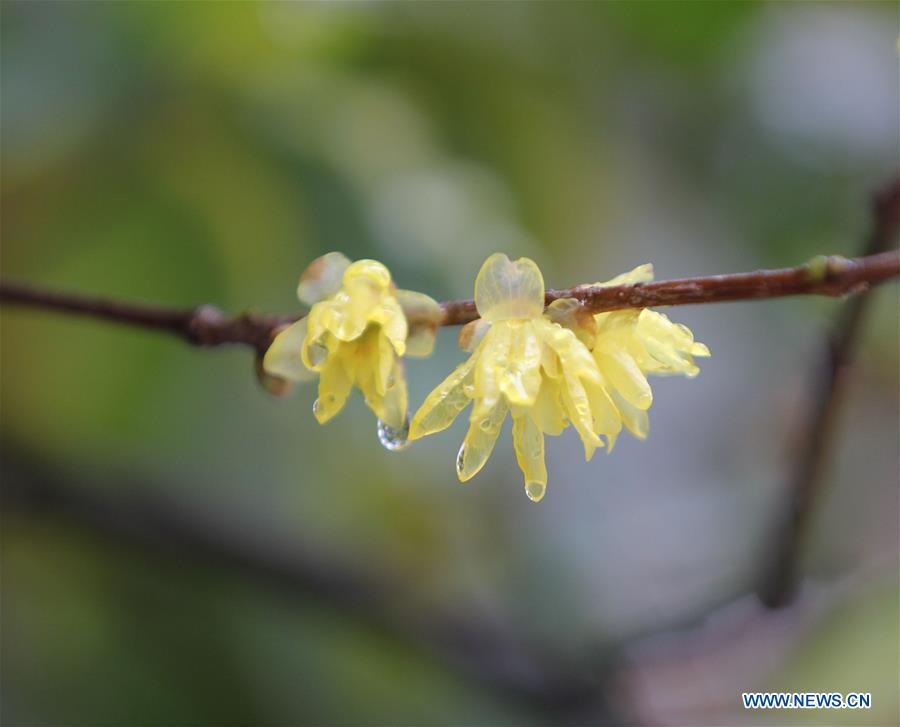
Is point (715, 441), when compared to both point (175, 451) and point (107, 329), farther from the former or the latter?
point (107, 329)

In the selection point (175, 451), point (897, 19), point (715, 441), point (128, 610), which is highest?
point (897, 19)

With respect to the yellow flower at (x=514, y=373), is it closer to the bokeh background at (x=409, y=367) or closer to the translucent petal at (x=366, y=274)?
the translucent petal at (x=366, y=274)

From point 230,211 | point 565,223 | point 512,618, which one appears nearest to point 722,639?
point 512,618

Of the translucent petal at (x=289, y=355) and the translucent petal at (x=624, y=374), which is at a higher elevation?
the translucent petal at (x=289, y=355)

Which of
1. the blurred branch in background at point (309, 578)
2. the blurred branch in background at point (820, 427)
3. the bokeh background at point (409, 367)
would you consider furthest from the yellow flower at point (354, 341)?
the blurred branch in background at point (309, 578)

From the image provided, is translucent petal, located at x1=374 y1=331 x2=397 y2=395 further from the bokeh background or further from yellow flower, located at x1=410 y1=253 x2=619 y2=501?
the bokeh background

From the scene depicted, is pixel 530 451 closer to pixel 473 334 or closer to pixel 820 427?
pixel 473 334

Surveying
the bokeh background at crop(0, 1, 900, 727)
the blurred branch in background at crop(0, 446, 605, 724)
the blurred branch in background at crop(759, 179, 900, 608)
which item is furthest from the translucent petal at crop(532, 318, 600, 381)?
the blurred branch in background at crop(0, 446, 605, 724)
